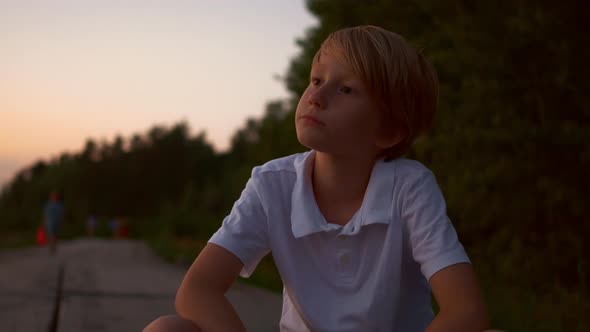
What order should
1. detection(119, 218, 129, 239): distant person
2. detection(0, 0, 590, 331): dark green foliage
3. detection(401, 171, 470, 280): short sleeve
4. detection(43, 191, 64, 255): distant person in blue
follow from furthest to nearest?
detection(119, 218, 129, 239): distant person → detection(43, 191, 64, 255): distant person in blue → detection(0, 0, 590, 331): dark green foliage → detection(401, 171, 470, 280): short sleeve

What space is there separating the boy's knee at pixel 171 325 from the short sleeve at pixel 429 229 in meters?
0.68

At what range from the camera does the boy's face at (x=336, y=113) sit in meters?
2.09

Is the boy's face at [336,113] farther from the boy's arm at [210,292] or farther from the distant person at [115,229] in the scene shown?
the distant person at [115,229]

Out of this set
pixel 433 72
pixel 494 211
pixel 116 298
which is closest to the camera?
pixel 433 72

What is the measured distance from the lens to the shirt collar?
2.08m

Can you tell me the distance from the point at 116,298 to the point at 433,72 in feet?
10.3

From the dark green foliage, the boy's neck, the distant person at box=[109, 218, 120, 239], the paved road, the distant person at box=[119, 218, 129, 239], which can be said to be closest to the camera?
the boy's neck

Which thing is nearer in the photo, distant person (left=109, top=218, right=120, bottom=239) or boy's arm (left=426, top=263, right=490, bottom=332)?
boy's arm (left=426, top=263, right=490, bottom=332)

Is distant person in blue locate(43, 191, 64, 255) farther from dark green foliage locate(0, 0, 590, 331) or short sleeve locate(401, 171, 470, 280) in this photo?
short sleeve locate(401, 171, 470, 280)

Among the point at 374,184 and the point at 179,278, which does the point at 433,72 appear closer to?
the point at 374,184

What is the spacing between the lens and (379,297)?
2.07m

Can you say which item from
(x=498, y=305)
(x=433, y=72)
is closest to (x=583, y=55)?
(x=498, y=305)

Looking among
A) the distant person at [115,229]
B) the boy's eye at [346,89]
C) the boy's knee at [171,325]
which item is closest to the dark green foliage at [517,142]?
the boy's eye at [346,89]

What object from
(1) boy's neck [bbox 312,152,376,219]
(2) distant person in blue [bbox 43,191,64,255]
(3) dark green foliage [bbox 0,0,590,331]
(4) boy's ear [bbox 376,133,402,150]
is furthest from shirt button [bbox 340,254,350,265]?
(2) distant person in blue [bbox 43,191,64,255]
